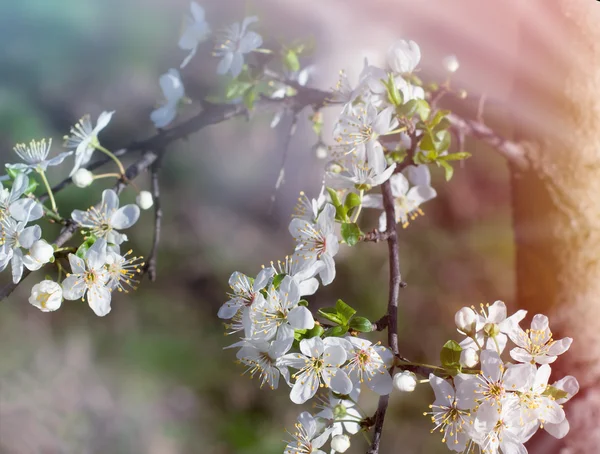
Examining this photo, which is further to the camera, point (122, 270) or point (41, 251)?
point (122, 270)

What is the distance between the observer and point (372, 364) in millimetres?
810

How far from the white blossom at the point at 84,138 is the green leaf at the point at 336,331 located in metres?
0.54

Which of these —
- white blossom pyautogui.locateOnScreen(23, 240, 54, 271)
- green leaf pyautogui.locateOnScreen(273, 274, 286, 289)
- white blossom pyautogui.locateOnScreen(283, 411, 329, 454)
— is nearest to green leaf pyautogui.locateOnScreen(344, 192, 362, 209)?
green leaf pyautogui.locateOnScreen(273, 274, 286, 289)

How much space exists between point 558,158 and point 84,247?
958mm

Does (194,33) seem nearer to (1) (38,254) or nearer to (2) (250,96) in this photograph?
(2) (250,96)

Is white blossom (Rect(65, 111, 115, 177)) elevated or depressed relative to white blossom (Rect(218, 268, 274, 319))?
depressed

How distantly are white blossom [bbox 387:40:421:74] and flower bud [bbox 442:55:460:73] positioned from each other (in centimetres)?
23

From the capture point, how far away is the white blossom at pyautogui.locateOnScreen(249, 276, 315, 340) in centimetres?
77

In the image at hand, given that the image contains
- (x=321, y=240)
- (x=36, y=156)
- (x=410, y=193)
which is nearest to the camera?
(x=321, y=240)

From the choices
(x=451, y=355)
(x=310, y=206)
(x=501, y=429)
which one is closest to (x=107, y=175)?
(x=310, y=206)

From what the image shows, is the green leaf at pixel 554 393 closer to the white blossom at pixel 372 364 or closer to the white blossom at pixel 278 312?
the white blossom at pixel 372 364

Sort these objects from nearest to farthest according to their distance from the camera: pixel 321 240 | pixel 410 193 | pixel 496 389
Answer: pixel 496 389 < pixel 321 240 < pixel 410 193

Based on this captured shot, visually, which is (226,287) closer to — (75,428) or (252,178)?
(252,178)

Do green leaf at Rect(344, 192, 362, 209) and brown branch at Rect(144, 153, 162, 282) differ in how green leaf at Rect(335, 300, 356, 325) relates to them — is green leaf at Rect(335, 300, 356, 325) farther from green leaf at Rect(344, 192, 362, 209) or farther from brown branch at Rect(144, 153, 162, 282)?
brown branch at Rect(144, 153, 162, 282)
